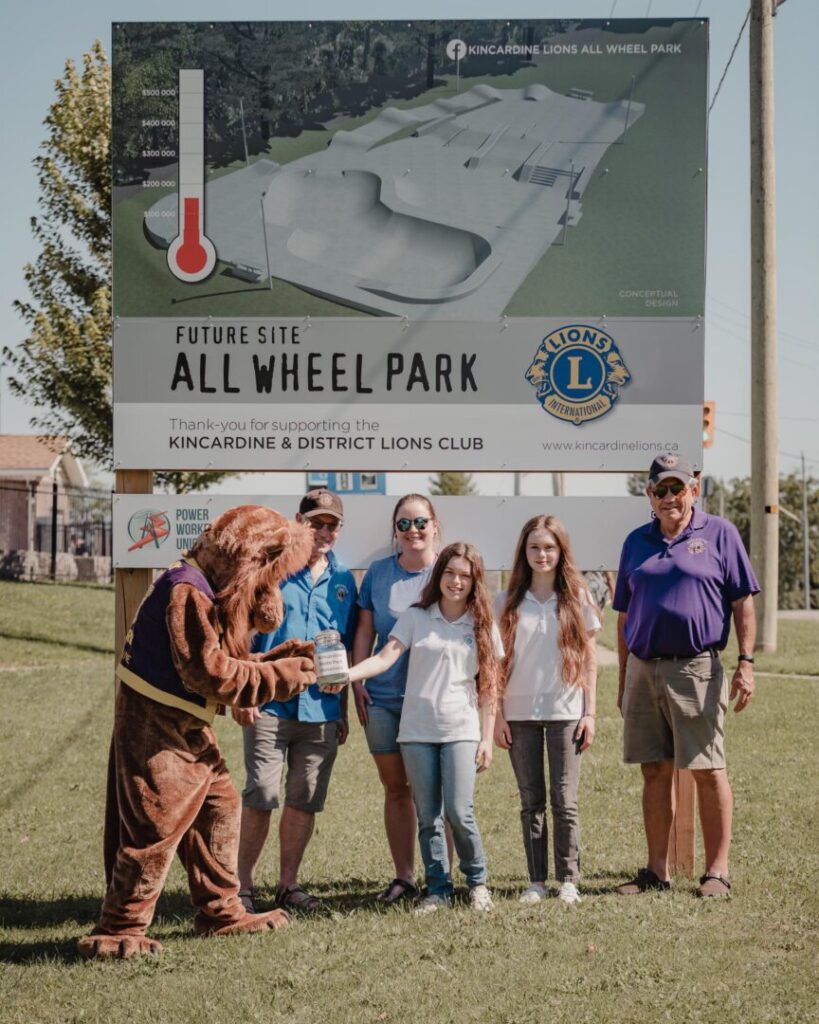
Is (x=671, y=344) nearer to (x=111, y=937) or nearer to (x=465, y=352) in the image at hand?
(x=465, y=352)

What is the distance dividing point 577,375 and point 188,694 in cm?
301

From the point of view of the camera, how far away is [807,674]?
635 inches

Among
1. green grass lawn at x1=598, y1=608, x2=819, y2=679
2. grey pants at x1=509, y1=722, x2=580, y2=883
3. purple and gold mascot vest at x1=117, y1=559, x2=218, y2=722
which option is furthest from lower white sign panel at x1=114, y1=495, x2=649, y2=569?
green grass lawn at x1=598, y1=608, x2=819, y2=679

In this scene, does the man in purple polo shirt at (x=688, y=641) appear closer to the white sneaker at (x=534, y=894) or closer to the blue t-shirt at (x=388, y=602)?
the white sneaker at (x=534, y=894)

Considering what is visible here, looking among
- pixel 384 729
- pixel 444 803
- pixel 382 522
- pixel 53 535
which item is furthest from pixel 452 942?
pixel 53 535

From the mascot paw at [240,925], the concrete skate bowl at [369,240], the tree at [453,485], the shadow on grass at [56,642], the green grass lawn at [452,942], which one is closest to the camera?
the green grass lawn at [452,942]

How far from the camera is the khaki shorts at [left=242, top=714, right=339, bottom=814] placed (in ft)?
20.8

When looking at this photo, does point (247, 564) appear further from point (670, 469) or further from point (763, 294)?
point (763, 294)

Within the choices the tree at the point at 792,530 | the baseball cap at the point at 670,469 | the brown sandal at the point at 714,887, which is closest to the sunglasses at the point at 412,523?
the baseball cap at the point at 670,469

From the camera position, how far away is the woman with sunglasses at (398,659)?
21.4ft

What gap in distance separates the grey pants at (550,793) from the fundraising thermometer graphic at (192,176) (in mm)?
3199

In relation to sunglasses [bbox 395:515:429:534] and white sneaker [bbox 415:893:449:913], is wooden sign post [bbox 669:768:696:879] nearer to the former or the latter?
white sneaker [bbox 415:893:449:913]

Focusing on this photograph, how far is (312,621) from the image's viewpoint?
6.42 meters

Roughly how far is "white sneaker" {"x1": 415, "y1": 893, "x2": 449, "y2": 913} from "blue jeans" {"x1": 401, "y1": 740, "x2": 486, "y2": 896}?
3 cm
